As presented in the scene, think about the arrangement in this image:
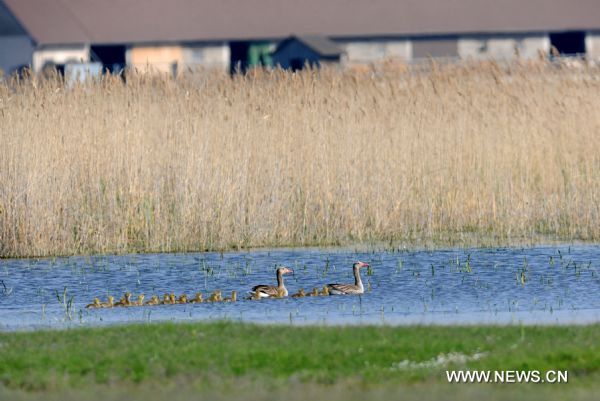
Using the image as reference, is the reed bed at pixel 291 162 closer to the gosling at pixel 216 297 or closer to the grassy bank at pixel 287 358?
the gosling at pixel 216 297

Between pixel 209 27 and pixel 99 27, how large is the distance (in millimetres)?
5167

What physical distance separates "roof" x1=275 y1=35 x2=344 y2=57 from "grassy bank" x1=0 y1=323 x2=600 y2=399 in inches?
1910

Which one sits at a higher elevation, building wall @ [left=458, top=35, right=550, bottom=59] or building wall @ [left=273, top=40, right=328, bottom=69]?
building wall @ [left=458, top=35, right=550, bottom=59]

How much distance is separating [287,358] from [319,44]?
5297 centimetres

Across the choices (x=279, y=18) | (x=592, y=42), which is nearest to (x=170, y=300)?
(x=279, y=18)

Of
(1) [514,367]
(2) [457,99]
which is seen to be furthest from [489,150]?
(1) [514,367]

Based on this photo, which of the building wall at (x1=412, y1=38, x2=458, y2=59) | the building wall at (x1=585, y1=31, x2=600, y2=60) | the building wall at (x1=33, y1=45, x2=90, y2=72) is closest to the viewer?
the building wall at (x1=33, y1=45, x2=90, y2=72)

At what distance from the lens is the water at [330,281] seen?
13117mm

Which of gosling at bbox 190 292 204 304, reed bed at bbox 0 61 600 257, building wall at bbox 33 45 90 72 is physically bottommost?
gosling at bbox 190 292 204 304

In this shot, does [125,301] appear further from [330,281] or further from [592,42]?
[592,42]

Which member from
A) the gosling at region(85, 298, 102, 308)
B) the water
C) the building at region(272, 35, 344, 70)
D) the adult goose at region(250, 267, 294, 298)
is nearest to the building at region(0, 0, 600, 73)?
the building at region(272, 35, 344, 70)

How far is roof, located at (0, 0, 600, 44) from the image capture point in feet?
220

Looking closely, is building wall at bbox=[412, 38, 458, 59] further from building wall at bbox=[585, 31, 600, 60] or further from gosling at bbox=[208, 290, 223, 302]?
gosling at bbox=[208, 290, 223, 302]

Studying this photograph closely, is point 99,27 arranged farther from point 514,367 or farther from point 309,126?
point 514,367
